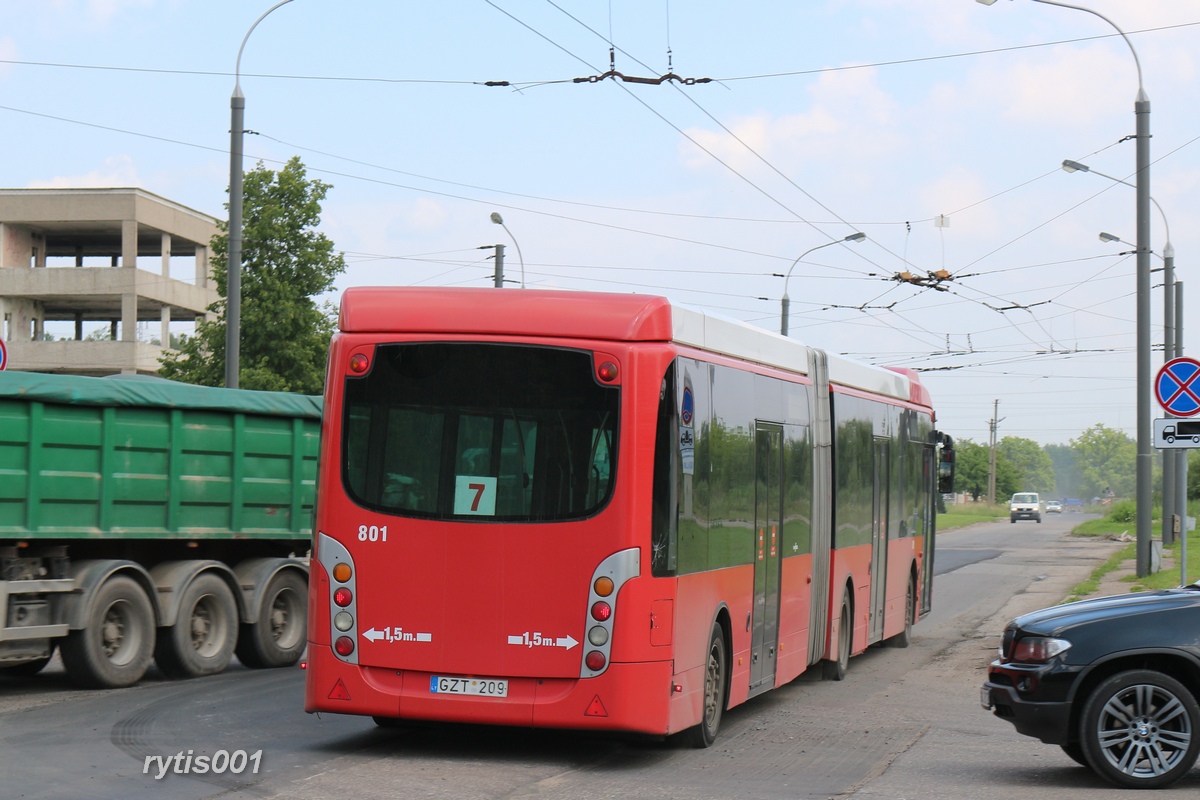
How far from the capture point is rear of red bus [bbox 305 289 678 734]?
9250mm

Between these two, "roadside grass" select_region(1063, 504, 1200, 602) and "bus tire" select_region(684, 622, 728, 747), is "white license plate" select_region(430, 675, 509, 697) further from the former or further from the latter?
"roadside grass" select_region(1063, 504, 1200, 602)

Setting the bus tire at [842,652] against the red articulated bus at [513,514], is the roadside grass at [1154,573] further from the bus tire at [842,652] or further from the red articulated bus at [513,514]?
the red articulated bus at [513,514]

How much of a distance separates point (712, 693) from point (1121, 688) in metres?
2.73

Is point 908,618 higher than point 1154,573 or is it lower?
lower

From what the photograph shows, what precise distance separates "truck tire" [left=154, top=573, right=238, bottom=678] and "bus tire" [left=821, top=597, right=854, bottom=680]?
5.64 metres

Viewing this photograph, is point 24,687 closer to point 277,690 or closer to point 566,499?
point 277,690

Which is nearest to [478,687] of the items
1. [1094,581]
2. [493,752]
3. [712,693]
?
[493,752]

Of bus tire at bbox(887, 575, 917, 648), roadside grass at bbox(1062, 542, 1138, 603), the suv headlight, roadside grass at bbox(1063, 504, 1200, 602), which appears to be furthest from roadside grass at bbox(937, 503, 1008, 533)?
the suv headlight

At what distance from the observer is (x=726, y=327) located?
36.5 ft

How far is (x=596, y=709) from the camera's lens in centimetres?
919

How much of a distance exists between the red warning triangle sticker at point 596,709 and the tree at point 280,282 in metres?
27.6

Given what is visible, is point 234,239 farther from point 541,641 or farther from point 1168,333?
point 1168,333

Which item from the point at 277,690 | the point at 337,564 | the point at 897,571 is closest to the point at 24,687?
the point at 277,690

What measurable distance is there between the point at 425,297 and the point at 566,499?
1.54m
